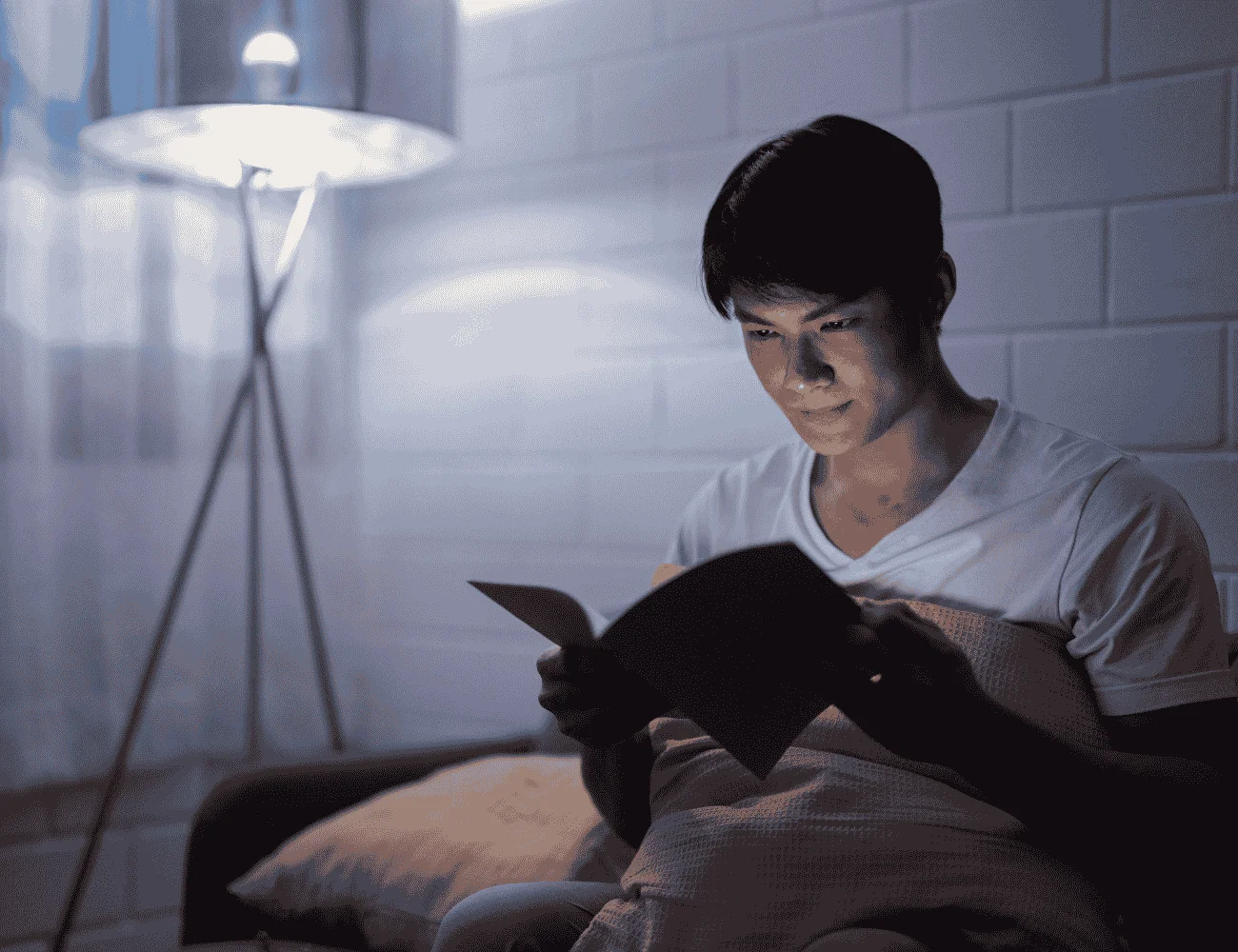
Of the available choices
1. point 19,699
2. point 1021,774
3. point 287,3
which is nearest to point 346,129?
point 287,3

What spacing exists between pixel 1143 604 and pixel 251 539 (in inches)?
54.7

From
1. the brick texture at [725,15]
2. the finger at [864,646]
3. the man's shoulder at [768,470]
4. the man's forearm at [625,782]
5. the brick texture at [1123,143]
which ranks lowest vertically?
the man's forearm at [625,782]

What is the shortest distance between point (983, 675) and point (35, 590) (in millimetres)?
1497

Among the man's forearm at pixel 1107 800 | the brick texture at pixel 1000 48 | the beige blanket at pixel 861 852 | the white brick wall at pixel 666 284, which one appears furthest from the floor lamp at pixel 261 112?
the man's forearm at pixel 1107 800

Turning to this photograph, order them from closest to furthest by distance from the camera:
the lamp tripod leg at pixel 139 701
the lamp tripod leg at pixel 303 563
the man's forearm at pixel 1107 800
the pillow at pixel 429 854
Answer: the man's forearm at pixel 1107 800, the pillow at pixel 429 854, the lamp tripod leg at pixel 139 701, the lamp tripod leg at pixel 303 563

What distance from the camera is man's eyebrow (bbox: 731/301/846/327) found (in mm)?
1077

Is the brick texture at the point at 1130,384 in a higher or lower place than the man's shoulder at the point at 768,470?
Answer: higher

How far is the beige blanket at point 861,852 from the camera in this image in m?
0.92

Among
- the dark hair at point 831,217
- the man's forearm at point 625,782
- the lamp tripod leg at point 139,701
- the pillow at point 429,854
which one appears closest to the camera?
the dark hair at point 831,217

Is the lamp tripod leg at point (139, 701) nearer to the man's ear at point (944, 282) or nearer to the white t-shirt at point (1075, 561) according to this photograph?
the white t-shirt at point (1075, 561)

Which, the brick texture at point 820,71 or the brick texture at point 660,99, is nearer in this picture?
the brick texture at point 820,71

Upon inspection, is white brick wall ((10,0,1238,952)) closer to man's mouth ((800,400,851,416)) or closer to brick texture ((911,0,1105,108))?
brick texture ((911,0,1105,108))

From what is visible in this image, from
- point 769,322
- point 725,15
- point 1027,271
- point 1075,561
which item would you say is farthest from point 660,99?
point 1075,561

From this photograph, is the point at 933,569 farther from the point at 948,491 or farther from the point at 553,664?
the point at 553,664
